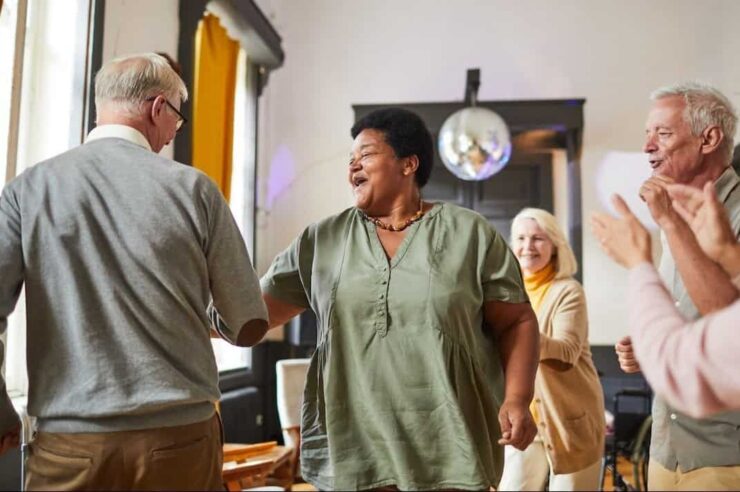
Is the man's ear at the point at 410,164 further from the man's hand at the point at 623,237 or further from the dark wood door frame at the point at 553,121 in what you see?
the dark wood door frame at the point at 553,121

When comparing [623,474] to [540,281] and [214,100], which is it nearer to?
[540,281]

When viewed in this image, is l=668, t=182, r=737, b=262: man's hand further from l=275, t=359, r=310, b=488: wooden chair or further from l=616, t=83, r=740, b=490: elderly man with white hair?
l=275, t=359, r=310, b=488: wooden chair

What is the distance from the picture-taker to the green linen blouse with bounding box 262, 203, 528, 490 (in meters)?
1.27

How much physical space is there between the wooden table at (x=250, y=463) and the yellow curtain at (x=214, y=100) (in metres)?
1.58

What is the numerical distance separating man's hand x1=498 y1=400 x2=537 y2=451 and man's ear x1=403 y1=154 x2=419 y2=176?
1.75 feet

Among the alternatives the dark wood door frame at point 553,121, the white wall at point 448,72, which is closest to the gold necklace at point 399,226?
the dark wood door frame at point 553,121

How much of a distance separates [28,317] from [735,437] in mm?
1281

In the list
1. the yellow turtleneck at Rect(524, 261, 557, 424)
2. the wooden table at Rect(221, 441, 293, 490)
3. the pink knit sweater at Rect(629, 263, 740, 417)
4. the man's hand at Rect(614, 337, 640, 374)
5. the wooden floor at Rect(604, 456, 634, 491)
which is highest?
the yellow turtleneck at Rect(524, 261, 557, 424)

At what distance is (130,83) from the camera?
1.24 m

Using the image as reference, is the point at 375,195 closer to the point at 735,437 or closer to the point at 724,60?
the point at 735,437

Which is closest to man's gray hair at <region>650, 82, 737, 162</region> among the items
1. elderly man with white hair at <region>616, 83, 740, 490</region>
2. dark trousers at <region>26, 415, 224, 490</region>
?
elderly man with white hair at <region>616, 83, 740, 490</region>

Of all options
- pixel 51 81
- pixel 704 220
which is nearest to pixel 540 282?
pixel 704 220

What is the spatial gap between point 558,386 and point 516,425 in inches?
40.2

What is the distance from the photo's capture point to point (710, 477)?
4.07ft
